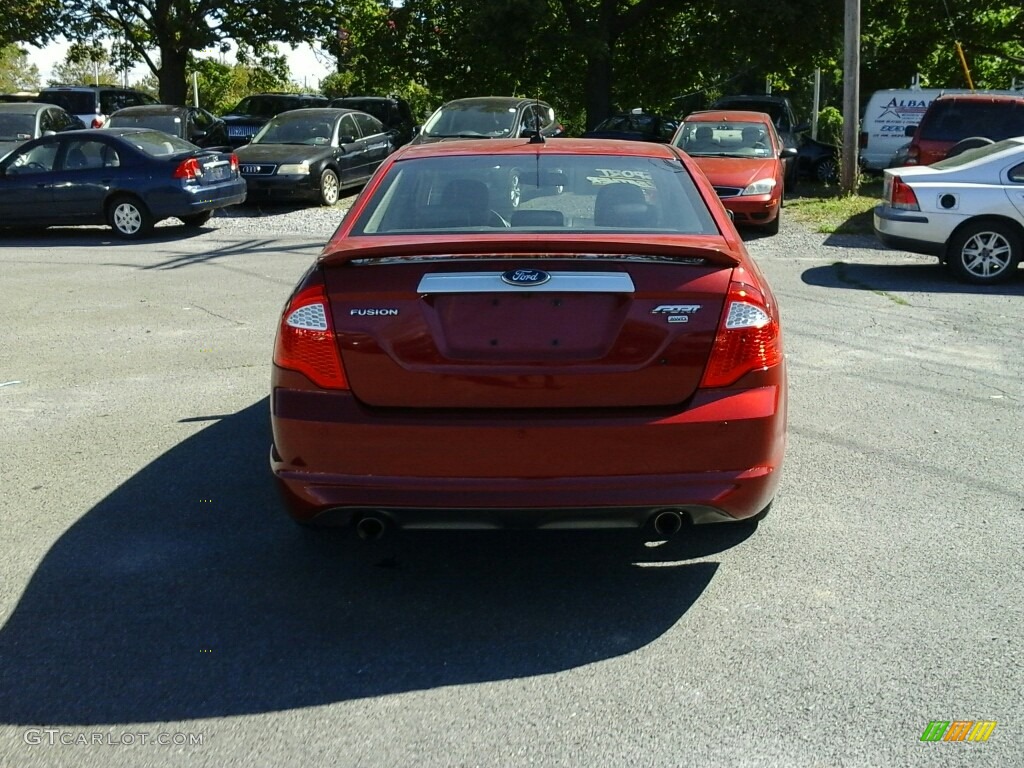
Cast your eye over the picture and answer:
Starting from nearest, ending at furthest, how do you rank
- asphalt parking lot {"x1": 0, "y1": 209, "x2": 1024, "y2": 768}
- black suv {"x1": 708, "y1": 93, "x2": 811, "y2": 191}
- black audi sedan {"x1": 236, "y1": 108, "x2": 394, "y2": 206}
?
1. asphalt parking lot {"x1": 0, "y1": 209, "x2": 1024, "y2": 768}
2. black audi sedan {"x1": 236, "y1": 108, "x2": 394, "y2": 206}
3. black suv {"x1": 708, "y1": 93, "x2": 811, "y2": 191}

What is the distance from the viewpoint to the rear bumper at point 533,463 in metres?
3.73

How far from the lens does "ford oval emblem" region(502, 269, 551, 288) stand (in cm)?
375

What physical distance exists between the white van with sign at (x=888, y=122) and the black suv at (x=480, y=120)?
22.8ft

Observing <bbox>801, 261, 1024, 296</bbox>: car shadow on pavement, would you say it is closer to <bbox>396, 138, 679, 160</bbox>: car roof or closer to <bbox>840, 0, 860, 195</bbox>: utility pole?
<bbox>840, 0, 860, 195</bbox>: utility pole

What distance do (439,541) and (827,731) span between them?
1926mm

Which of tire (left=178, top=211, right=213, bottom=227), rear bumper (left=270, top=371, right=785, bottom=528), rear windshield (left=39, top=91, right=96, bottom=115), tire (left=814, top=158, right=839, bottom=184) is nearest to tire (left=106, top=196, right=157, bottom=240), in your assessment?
tire (left=178, top=211, right=213, bottom=227)

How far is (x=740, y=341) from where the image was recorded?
3.84 meters

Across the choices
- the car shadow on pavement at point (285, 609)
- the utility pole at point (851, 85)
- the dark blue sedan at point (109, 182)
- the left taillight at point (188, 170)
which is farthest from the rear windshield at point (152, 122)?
the car shadow on pavement at point (285, 609)

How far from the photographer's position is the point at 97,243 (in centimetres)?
1529

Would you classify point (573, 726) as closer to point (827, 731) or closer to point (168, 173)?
point (827, 731)

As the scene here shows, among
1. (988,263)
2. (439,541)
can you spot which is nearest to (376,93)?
(988,263)

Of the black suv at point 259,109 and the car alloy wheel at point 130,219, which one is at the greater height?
the black suv at point 259,109

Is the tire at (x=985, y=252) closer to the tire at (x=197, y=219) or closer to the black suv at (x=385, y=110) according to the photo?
the tire at (x=197, y=219)

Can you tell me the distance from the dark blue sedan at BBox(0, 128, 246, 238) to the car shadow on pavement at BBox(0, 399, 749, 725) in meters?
10.9
